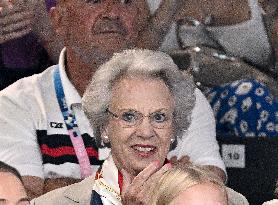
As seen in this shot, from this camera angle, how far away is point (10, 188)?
274 cm

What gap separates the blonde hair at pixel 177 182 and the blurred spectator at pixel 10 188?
0.40 meters

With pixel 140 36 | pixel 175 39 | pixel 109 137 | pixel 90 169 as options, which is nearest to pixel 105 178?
pixel 109 137

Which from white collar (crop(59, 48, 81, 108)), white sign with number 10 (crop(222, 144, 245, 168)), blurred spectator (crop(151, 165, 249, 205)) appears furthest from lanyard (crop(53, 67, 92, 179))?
blurred spectator (crop(151, 165, 249, 205))

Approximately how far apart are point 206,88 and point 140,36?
1.47 ft

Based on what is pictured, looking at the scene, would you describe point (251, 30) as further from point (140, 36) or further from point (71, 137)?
point (71, 137)

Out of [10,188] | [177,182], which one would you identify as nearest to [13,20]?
[10,188]

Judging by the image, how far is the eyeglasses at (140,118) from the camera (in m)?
3.31

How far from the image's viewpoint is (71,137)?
149 inches

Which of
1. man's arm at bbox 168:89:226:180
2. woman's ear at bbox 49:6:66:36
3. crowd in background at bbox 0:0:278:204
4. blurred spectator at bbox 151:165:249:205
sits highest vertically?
woman's ear at bbox 49:6:66:36

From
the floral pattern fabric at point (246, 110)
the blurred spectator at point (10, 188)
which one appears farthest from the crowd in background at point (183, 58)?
the blurred spectator at point (10, 188)

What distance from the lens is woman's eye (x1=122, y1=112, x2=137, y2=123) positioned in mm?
3314

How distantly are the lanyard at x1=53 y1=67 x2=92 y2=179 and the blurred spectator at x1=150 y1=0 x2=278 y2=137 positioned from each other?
0.70m

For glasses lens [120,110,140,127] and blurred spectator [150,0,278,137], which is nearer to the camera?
glasses lens [120,110,140,127]

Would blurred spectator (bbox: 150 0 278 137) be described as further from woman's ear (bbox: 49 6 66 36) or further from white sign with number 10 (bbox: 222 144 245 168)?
woman's ear (bbox: 49 6 66 36)
